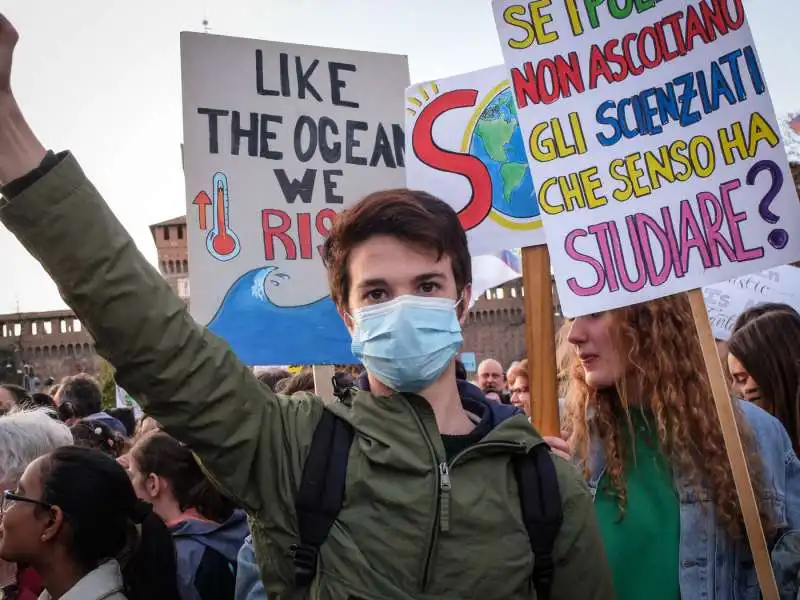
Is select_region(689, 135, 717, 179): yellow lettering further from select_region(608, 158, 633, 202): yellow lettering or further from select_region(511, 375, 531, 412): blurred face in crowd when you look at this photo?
select_region(511, 375, 531, 412): blurred face in crowd

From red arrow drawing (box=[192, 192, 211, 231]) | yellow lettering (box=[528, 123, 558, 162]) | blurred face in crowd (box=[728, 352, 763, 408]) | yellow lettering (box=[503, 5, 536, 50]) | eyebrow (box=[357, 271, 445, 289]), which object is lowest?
blurred face in crowd (box=[728, 352, 763, 408])

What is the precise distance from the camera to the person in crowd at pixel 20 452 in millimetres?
2482

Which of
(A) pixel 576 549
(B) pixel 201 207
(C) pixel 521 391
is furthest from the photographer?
(C) pixel 521 391

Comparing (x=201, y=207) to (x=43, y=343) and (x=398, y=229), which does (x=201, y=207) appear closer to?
(x=398, y=229)

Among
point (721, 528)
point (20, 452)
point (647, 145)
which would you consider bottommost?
point (721, 528)

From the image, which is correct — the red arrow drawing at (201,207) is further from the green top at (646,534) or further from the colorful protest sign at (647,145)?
the green top at (646,534)

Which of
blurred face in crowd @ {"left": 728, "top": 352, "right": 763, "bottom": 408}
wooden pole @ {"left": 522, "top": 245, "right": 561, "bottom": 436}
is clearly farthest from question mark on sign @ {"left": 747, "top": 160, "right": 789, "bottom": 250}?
blurred face in crowd @ {"left": 728, "top": 352, "right": 763, "bottom": 408}

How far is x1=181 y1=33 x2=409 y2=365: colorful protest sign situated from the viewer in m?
3.04

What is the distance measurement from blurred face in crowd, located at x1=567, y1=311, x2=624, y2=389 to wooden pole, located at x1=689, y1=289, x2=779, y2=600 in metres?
0.26

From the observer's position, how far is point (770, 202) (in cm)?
213

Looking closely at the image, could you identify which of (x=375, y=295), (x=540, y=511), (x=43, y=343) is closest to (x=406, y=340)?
(x=375, y=295)

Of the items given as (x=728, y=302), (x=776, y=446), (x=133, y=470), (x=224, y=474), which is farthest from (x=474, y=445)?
(x=728, y=302)

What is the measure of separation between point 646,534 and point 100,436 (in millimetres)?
3293

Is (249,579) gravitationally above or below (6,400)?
below
